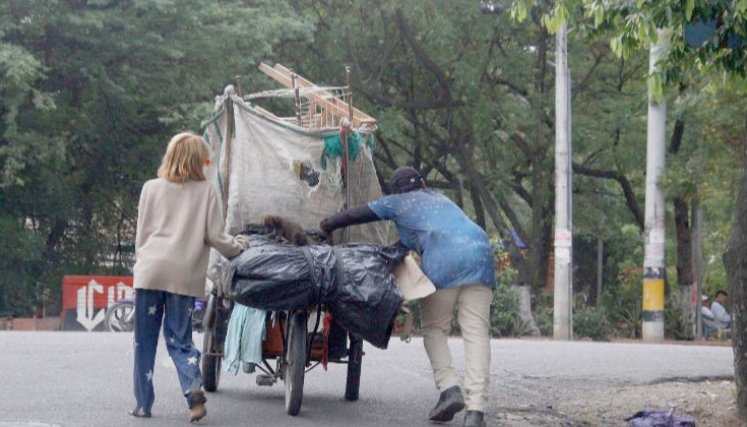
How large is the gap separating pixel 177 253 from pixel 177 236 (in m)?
0.11

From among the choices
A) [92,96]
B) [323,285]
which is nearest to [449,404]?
[323,285]

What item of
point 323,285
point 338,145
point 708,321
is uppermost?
point 338,145

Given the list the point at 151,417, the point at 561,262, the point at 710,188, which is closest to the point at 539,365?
the point at 151,417

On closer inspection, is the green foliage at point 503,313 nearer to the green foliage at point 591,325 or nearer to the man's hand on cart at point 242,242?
the green foliage at point 591,325

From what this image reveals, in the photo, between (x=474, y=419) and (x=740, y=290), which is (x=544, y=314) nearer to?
(x=740, y=290)

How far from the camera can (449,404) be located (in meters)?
8.70

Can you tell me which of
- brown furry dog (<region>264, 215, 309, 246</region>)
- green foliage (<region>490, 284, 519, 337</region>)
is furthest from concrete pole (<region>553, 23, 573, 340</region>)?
brown furry dog (<region>264, 215, 309, 246</region>)

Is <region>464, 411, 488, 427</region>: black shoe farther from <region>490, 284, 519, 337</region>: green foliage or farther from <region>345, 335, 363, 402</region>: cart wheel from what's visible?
<region>490, 284, 519, 337</region>: green foliage

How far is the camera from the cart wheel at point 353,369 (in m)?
9.80

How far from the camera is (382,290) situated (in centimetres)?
841

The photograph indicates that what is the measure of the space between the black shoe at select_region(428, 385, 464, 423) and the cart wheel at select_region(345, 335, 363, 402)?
113 cm

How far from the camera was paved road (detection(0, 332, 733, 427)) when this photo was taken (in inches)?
342

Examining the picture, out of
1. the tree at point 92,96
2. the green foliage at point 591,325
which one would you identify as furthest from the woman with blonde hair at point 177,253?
the green foliage at point 591,325

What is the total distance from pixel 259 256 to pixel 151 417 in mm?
1250
